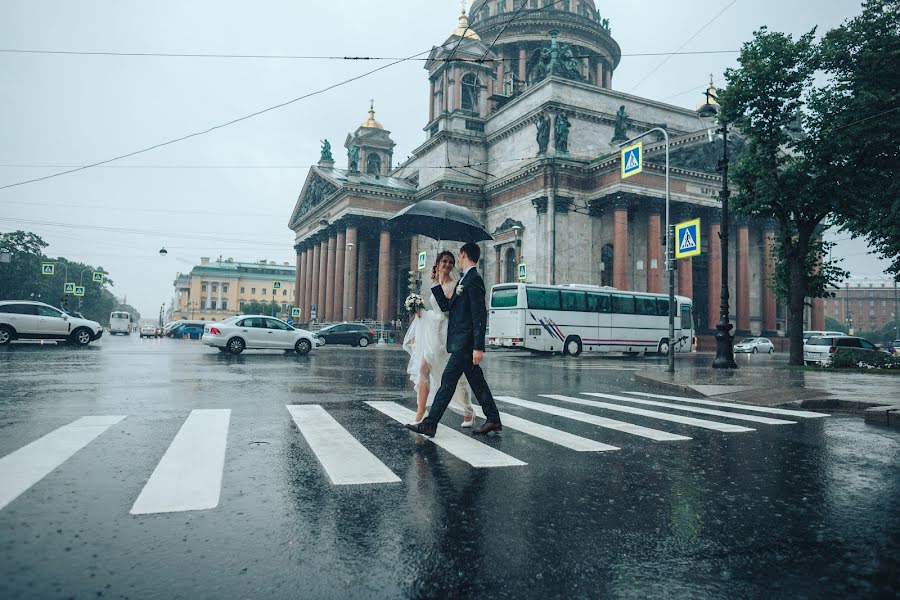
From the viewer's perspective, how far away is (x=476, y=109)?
5288cm

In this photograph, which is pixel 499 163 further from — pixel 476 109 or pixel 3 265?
pixel 3 265

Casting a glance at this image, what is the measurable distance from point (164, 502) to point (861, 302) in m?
149

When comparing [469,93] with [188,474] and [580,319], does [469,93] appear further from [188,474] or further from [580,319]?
[188,474]

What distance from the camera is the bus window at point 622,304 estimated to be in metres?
31.8

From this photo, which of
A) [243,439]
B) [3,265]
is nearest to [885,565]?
[243,439]

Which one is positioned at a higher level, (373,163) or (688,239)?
(373,163)

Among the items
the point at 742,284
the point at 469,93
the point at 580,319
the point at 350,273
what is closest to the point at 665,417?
the point at 580,319

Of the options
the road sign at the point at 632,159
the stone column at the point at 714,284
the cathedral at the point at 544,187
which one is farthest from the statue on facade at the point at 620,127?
the road sign at the point at 632,159

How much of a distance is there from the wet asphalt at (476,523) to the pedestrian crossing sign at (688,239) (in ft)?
38.7

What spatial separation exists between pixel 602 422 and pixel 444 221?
4.08 metres

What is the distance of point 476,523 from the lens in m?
3.46

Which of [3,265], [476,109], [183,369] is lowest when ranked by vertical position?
[183,369]

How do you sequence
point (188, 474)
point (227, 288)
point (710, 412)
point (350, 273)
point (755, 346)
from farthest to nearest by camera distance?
point (227, 288) → point (350, 273) → point (755, 346) → point (710, 412) → point (188, 474)

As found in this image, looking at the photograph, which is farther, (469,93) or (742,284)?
(469,93)
